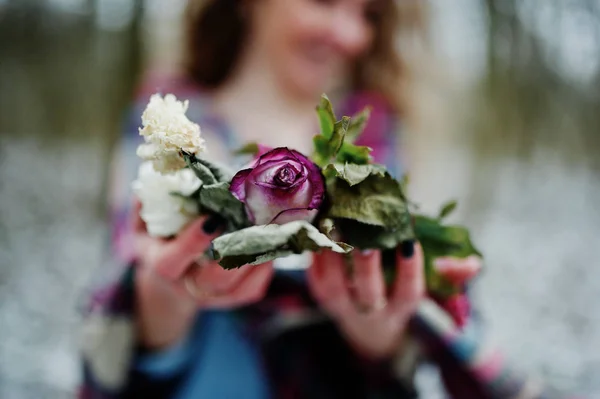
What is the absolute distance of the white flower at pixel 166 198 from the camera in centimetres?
21

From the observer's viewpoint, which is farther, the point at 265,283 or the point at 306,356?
the point at 306,356

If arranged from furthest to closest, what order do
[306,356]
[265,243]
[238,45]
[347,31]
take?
[238,45] < [347,31] < [306,356] < [265,243]

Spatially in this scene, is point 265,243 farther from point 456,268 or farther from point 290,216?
point 456,268

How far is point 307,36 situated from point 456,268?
324 mm

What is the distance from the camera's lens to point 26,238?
1.06m

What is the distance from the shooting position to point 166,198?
22 centimetres

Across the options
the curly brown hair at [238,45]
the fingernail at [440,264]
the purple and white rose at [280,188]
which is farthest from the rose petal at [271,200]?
the curly brown hair at [238,45]

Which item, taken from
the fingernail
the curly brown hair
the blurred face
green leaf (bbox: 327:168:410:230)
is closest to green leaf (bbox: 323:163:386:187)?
green leaf (bbox: 327:168:410:230)

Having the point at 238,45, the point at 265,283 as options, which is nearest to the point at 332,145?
the point at 265,283

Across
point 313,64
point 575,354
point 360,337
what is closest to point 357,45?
point 313,64

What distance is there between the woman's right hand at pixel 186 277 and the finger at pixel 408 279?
0.06m

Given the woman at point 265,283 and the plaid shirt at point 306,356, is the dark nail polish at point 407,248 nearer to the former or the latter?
the woman at point 265,283

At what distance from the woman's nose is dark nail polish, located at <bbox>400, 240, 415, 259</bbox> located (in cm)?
34

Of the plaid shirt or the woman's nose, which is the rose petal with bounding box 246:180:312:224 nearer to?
the plaid shirt
